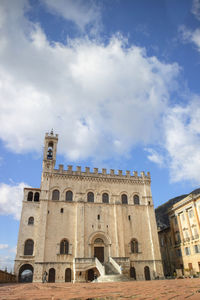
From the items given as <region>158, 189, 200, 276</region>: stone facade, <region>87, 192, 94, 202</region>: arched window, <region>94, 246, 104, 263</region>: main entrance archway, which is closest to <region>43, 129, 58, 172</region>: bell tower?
<region>87, 192, 94, 202</region>: arched window

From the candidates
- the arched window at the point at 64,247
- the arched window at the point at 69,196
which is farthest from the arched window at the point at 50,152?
the arched window at the point at 64,247

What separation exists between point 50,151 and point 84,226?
38.6 ft

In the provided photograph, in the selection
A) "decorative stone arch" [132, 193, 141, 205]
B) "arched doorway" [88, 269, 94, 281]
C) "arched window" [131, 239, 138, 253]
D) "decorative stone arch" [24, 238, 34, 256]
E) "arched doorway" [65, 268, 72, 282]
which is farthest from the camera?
"decorative stone arch" [132, 193, 141, 205]

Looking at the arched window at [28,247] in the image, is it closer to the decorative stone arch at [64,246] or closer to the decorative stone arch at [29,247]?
the decorative stone arch at [29,247]

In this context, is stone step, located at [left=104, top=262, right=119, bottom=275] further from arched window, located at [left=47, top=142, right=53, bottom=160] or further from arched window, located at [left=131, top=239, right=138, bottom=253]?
arched window, located at [left=47, top=142, right=53, bottom=160]

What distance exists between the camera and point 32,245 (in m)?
27.2

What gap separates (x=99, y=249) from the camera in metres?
27.8

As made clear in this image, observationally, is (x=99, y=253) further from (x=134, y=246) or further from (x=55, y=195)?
(x=55, y=195)

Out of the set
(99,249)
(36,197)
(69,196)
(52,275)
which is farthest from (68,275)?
(36,197)

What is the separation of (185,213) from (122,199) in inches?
348

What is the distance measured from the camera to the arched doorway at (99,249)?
2734 centimetres

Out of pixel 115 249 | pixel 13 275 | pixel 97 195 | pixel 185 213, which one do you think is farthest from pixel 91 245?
pixel 185 213

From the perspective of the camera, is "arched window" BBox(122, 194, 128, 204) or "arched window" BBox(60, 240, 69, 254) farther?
"arched window" BBox(122, 194, 128, 204)

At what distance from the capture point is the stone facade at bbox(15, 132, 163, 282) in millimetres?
25719
